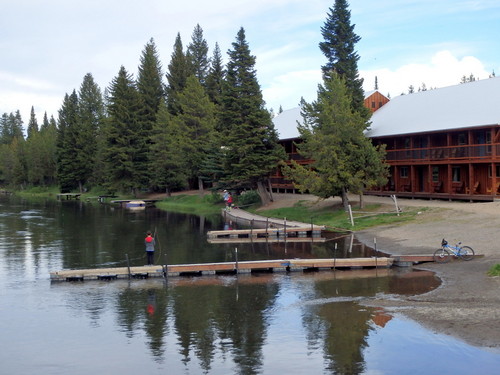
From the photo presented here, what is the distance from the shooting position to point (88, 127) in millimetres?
104250

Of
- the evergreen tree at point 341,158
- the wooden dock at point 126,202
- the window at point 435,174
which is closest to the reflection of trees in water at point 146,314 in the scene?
the evergreen tree at point 341,158

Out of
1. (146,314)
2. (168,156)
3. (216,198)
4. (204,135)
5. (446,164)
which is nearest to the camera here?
(146,314)

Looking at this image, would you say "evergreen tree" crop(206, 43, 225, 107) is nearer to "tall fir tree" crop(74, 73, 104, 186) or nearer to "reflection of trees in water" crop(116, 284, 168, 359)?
"tall fir tree" crop(74, 73, 104, 186)

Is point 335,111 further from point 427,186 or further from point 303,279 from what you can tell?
point 303,279

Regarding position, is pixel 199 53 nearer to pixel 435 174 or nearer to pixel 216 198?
pixel 216 198

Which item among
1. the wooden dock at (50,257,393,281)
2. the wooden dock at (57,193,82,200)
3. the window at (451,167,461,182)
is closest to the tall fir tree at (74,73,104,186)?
the wooden dock at (57,193,82,200)

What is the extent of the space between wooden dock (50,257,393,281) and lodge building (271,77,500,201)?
18617mm

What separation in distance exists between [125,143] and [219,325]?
69224mm

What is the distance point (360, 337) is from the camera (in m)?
16.2

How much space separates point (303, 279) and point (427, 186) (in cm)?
2739

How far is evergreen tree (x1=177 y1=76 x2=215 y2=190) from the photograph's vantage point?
7050 centimetres

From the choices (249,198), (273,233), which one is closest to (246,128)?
(249,198)

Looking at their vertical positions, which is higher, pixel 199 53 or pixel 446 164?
pixel 199 53

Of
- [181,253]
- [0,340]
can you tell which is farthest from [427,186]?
[0,340]
